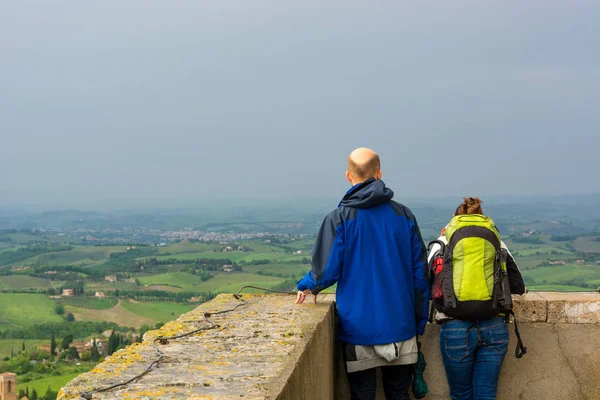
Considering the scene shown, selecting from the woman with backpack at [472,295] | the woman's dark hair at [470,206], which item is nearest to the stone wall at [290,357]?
the woman with backpack at [472,295]

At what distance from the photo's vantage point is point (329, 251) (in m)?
3.87

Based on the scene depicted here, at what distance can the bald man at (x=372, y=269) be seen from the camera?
3.83 meters

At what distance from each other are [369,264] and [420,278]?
382mm

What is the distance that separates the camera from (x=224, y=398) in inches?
89.4

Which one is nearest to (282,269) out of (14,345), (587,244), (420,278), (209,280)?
(209,280)

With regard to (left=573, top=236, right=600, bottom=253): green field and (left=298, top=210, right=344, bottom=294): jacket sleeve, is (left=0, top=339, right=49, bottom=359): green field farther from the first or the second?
(left=298, top=210, right=344, bottom=294): jacket sleeve

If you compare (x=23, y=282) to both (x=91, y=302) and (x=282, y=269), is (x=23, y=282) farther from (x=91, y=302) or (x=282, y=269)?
(x=282, y=269)

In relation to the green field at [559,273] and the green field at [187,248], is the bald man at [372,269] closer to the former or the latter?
the green field at [559,273]

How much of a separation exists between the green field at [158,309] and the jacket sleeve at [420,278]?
60019 mm

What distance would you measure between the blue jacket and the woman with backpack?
28 centimetres

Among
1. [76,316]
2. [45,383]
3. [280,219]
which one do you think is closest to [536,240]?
[76,316]

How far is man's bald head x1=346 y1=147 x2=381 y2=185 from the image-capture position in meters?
3.92

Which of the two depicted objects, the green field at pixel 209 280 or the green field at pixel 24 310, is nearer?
the green field at pixel 209 280

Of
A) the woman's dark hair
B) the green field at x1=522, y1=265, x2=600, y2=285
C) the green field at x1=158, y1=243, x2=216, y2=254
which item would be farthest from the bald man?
the green field at x1=158, y1=243, x2=216, y2=254
